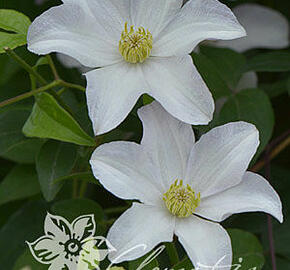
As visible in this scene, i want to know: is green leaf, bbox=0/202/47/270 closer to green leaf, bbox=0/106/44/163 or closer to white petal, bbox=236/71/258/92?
green leaf, bbox=0/106/44/163

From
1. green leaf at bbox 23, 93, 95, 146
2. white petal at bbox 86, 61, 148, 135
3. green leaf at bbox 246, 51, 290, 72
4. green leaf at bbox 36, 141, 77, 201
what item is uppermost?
white petal at bbox 86, 61, 148, 135

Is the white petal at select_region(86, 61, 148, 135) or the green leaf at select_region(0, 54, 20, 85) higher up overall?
the white petal at select_region(86, 61, 148, 135)

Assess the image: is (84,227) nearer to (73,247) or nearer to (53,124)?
(73,247)

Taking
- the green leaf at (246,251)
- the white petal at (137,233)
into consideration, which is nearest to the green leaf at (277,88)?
the green leaf at (246,251)

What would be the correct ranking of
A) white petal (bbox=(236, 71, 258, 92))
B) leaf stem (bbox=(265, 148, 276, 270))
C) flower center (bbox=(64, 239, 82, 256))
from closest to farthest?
flower center (bbox=(64, 239, 82, 256)) < leaf stem (bbox=(265, 148, 276, 270)) < white petal (bbox=(236, 71, 258, 92))

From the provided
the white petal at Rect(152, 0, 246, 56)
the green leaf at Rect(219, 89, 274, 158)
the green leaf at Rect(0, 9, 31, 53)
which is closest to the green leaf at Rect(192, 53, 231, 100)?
the green leaf at Rect(219, 89, 274, 158)

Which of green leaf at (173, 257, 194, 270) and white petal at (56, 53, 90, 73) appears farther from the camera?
white petal at (56, 53, 90, 73)

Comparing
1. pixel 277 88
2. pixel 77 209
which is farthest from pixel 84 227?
pixel 277 88
